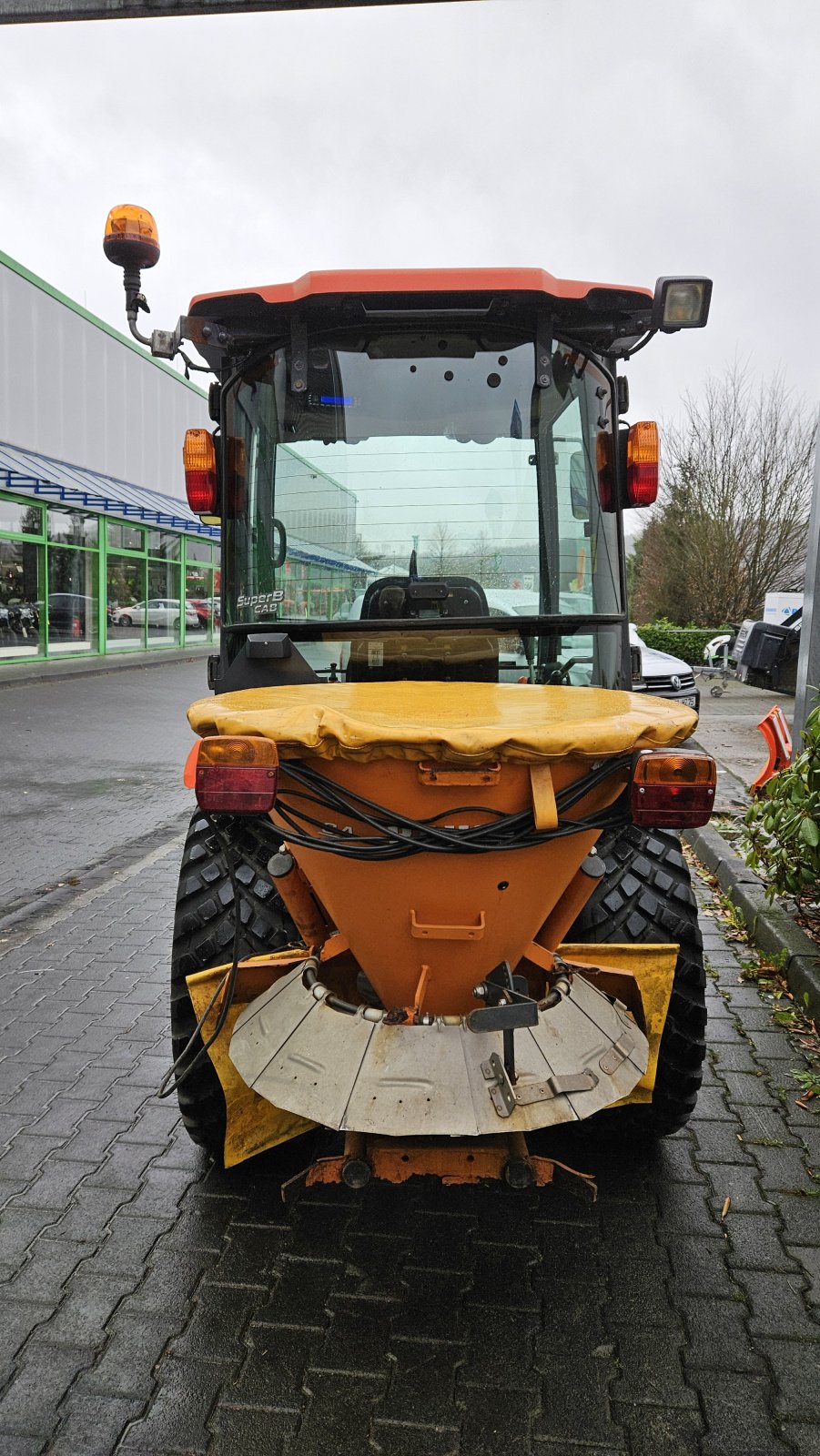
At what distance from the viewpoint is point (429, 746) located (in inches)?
79.1

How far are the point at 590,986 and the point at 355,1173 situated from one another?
0.69 meters

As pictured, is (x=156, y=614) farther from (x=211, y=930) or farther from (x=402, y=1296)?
(x=402, y=1296)

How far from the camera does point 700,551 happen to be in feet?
90.6

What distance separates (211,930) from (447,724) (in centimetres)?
113

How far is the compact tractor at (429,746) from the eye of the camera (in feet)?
7.04

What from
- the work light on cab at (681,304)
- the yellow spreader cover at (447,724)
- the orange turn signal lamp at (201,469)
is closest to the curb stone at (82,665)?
the orange turn signal lamp at (201,469)

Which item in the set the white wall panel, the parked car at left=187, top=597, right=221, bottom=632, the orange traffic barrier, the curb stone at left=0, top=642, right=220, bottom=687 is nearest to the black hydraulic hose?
the orange traffic barrier

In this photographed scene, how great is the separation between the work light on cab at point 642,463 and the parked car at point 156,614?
23.3 metres

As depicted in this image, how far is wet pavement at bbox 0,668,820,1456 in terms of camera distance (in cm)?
209

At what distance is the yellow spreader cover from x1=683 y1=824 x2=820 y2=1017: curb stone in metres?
2.39

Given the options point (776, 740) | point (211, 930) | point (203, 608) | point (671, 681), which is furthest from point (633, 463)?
point (203, 608)

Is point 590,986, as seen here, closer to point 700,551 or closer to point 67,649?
point 67,649

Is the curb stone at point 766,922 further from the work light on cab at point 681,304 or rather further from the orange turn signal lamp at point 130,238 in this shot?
the orange turn signal lamp at point 130,238

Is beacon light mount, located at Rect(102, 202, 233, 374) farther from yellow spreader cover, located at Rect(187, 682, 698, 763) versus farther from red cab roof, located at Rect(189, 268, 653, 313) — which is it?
yellow spreader cover, located at Rect(187, 682, 698, 763)
